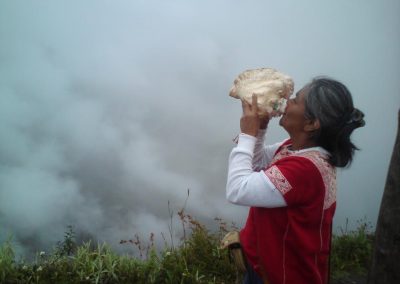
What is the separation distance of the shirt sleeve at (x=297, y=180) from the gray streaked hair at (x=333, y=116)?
161 millimetres

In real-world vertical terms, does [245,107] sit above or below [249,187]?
above

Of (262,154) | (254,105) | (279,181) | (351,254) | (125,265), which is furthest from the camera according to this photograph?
(351,254)

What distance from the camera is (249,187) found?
4.81 feet

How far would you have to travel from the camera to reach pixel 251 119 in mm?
1651

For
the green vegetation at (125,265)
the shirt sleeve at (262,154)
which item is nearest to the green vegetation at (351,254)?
the green vegetation at (125,265)

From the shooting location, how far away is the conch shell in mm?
1716

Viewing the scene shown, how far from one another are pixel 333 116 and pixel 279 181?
373 mm

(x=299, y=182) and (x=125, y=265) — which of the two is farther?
(x=125, y=265)

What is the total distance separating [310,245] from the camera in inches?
61.7

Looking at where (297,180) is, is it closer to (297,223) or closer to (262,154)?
(297,223)

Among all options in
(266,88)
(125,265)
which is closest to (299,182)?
(266,88)

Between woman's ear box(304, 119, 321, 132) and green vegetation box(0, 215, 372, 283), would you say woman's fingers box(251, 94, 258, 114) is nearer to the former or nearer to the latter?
woman's ear box(304, 119, 321, 132)

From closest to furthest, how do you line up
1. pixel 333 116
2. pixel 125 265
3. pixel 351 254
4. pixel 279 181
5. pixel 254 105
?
pixel 279 181 < pixel 333 116 < pixel 254 105 < pixel 125 265 < pixel 351 254

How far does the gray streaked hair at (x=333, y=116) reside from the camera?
5.18ft
